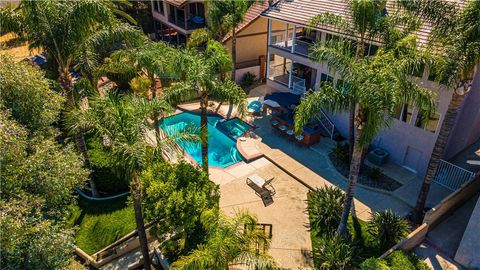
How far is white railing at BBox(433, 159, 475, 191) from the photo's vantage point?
17.4 meters

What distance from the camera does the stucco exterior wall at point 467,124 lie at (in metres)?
18.0

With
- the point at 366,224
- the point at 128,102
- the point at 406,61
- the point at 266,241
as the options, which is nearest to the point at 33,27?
the point at 128,102

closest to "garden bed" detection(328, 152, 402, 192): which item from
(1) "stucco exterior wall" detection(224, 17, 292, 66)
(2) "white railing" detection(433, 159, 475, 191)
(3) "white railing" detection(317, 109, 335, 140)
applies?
(2) "white railing" detection(433, 159, 475, 191)

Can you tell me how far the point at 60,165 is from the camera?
A: 36.7ft

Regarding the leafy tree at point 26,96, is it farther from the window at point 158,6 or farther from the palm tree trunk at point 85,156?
the window at point 158,6

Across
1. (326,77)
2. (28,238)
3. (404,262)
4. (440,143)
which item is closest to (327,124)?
(326,77)

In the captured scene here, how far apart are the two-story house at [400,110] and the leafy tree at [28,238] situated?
1136cm

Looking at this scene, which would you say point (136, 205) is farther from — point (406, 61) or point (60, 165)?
point (406, 61)

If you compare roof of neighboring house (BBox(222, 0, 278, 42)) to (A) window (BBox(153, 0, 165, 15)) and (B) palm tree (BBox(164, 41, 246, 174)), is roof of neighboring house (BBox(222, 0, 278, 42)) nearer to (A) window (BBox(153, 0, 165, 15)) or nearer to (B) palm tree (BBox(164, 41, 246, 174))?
(A) window (BBox(153, 0, 165, 15))

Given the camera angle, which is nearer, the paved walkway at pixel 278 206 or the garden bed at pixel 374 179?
the paved walkway at pixel 278 206

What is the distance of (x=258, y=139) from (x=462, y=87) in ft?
42.9

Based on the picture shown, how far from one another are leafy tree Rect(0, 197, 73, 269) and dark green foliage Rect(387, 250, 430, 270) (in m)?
11.8

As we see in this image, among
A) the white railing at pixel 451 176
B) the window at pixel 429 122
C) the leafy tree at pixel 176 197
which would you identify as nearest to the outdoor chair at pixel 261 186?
the leafy tree at pixel 176 197

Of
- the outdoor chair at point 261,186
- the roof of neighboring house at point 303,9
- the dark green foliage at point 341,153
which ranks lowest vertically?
the outdoor chair at point 261,186
